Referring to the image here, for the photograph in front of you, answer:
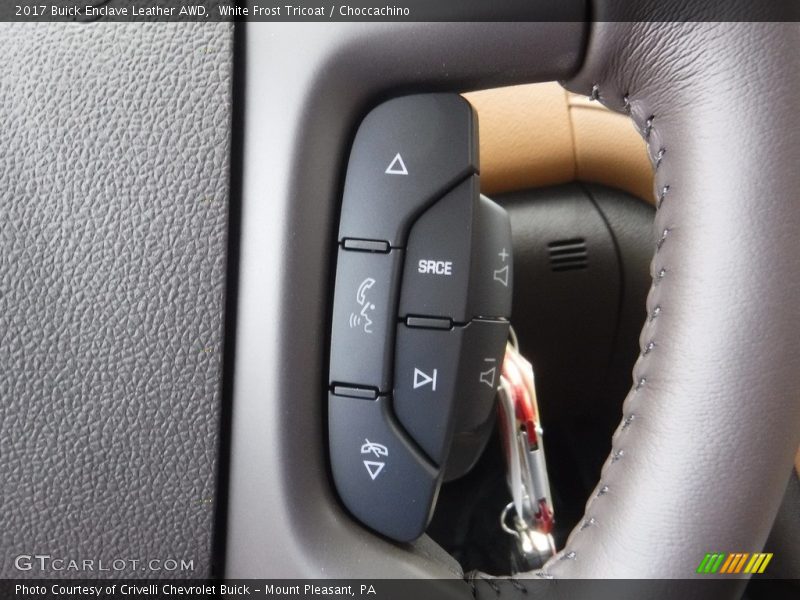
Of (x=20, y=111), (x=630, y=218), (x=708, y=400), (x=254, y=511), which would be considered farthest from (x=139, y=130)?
(x=630, y=218)

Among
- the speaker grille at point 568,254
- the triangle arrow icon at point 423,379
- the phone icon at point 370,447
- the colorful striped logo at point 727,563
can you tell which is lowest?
the colorful striped logo at point 727,563

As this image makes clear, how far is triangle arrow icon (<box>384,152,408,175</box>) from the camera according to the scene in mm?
511

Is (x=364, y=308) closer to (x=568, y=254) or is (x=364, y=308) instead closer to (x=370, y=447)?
(x=370, y=447)

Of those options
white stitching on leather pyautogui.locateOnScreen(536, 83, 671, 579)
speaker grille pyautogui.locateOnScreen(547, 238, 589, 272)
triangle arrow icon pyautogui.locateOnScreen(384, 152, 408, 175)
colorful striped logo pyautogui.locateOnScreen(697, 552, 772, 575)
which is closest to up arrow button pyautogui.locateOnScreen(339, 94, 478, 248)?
triangle arrow icon pyautogui.locateOnScreen(384, 152, 408, 175)

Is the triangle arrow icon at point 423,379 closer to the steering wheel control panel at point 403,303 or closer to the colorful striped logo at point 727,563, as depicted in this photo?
the steering wheel control panel at point 403,303

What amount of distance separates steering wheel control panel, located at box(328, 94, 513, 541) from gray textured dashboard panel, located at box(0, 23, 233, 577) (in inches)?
3.7

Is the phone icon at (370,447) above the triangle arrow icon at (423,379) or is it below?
below

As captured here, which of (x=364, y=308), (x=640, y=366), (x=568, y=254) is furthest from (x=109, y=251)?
(x=568, y=254)

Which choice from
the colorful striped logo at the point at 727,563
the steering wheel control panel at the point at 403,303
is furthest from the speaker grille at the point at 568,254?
the colorful striped logo at the point at 727,563

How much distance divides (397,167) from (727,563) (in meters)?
0.34

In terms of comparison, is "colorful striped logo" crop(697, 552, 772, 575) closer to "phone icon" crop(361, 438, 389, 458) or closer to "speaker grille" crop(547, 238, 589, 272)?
"phone icon" crop(361, 438, 389, 458)

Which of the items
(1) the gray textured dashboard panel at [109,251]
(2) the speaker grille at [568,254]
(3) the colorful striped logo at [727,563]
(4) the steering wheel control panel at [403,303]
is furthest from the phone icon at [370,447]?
(2) the speaker grille at [568,254]

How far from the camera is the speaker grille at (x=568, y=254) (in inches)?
36.9

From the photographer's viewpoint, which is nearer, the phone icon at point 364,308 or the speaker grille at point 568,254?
the phone icon at point 364,308
